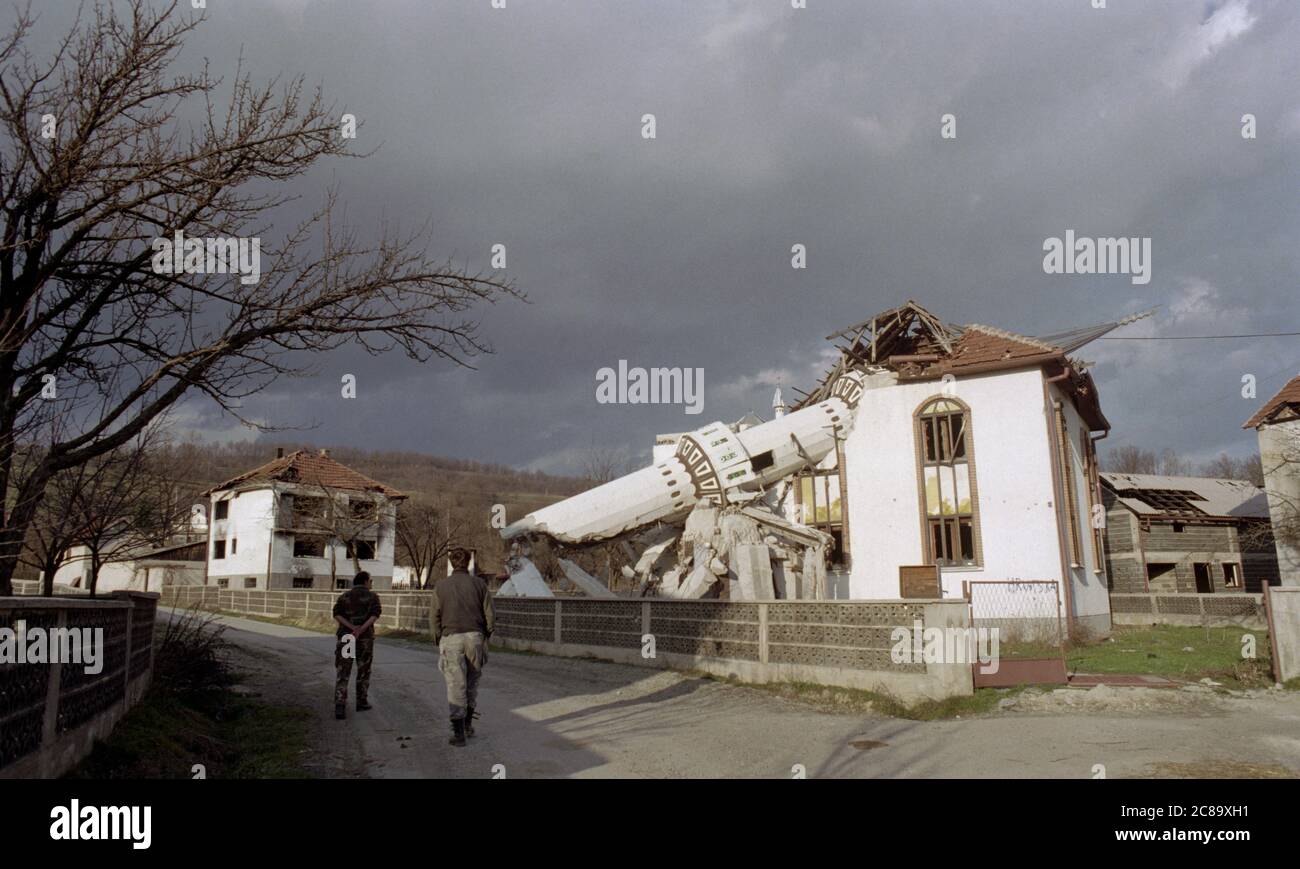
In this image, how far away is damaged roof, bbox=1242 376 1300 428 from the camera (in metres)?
27.0

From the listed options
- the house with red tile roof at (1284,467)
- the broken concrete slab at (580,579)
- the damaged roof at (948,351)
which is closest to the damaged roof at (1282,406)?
the house with red tile roof at (1284,467)

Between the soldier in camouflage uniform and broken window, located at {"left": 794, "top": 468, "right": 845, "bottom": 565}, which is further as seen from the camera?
broken window, located at {"left": 794, "top": 468, "right": 845, "bottom": 565}

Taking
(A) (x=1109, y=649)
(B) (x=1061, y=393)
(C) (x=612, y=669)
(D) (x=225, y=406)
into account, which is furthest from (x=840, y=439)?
(D) (x=225, y=406)

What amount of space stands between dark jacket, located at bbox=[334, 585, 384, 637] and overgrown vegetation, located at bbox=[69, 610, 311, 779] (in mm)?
1190

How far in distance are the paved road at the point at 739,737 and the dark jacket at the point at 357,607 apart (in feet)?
3.50

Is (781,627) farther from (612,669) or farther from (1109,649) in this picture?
(1109,649)

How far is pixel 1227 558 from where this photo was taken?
35062mm

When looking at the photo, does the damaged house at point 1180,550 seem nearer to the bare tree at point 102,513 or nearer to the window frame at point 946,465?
the window frame at point 946,465

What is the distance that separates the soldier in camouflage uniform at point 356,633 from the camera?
9055mm

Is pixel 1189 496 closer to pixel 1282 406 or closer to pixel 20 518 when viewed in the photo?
pixel 1282 406

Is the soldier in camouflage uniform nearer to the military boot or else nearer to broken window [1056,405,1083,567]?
the military boot

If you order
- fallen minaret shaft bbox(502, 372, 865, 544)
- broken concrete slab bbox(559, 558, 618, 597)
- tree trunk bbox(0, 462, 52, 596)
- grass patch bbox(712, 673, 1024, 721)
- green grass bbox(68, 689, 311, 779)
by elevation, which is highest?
fallen minaret shaft bbox(502, 372, 865, 544)

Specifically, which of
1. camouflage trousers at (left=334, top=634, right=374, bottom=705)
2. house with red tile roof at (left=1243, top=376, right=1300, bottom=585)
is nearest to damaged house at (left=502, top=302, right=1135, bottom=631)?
house with red tile roof at (left=1243, top=376, right=1300, bottom=585)

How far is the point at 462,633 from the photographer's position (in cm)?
748
